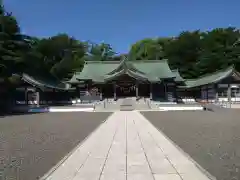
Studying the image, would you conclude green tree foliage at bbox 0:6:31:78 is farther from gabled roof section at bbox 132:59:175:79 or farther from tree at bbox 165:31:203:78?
tree at bbox 165:31:203:78

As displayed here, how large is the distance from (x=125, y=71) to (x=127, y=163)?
27.1m

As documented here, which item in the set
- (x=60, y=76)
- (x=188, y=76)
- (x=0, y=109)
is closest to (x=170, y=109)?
(x=0, y=109)

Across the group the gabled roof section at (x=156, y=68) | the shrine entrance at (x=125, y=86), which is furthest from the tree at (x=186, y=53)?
the shrine entrance at (x=125, y=86)

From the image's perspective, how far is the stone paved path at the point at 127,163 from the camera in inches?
214

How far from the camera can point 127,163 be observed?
6.46m

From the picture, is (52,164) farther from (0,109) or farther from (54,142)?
(0,109)

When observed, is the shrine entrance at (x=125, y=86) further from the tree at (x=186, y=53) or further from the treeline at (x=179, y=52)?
the tree at (x=186, y=53)

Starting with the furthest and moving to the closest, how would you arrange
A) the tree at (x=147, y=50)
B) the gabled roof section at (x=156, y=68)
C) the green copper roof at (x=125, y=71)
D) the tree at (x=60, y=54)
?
the tree at (x=147, y=50) → the tree at (x=60, y=54) → the gabled roof section at (x=156, y=68) → the green copper roof at (x=125, y=71)

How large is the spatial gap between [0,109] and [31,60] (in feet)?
A: 20.2

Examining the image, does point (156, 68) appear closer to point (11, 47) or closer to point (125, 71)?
point (125, 71)

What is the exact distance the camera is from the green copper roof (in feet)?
110

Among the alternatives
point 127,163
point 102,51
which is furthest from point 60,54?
point 127,163

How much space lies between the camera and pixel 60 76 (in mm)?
53656

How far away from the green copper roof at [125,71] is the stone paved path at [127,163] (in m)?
24.4
